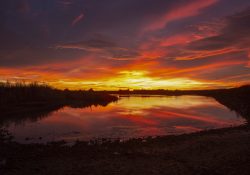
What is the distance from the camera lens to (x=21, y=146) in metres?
16.3

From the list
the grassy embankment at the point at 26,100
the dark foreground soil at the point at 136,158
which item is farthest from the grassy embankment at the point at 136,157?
the grassy embankment at the point at 26,100

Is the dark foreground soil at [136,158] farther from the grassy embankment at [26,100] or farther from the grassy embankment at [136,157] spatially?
the grassy embankment at [26,100]

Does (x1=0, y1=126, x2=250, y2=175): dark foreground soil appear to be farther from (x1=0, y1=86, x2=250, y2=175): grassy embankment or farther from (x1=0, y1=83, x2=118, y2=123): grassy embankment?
(x1=0, y1=83, x2=118, y2=123): grassy embankment

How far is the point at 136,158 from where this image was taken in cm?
1324

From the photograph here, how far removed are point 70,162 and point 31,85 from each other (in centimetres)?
4312

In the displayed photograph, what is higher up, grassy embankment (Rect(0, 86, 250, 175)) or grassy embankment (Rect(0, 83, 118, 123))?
grassy embankment (Rect(0, 83, 118, 123))

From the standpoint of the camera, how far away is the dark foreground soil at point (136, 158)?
36.8ft

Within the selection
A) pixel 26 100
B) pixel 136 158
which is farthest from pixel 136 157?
pixel 26 100

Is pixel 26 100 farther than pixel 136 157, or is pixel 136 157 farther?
pixel 26 100

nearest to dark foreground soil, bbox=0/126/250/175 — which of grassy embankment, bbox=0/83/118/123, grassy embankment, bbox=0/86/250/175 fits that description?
grassy embankment, bbox=0/86/250/175

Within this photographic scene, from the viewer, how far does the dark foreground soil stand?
11.2 meters

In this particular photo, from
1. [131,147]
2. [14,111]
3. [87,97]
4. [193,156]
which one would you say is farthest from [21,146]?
[87,97]

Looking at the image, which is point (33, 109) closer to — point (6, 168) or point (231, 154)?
point (6, 168)

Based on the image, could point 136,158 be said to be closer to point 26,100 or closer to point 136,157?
point 136,157
